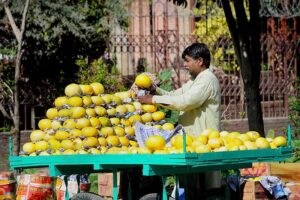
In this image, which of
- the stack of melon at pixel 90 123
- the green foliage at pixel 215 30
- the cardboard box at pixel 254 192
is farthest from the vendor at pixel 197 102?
the green foliage at pixel 215 30

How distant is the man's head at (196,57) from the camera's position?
801cm

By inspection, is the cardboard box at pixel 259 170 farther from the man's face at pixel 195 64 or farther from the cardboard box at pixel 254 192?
the man's face at pixel 195 64

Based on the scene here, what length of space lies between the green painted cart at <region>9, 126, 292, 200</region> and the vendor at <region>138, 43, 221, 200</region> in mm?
493

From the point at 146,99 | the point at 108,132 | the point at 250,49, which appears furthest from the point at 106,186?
the point at 250,49

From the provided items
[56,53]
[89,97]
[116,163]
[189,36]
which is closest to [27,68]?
[56,53]

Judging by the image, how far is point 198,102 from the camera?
789cm

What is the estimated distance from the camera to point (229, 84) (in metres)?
17.4

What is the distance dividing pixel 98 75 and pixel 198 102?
8371 mm

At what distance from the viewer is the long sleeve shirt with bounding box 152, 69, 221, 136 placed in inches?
309

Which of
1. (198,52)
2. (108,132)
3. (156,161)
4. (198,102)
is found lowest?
(156,161)

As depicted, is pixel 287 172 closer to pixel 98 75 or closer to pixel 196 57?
pixel 196 57

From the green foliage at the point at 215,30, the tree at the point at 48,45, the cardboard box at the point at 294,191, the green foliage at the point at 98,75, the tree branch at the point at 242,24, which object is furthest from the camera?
the green foliage at the point at 215,30

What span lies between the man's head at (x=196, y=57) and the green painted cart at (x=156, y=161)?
1.04m

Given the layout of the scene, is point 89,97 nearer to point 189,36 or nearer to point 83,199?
point 83,199
